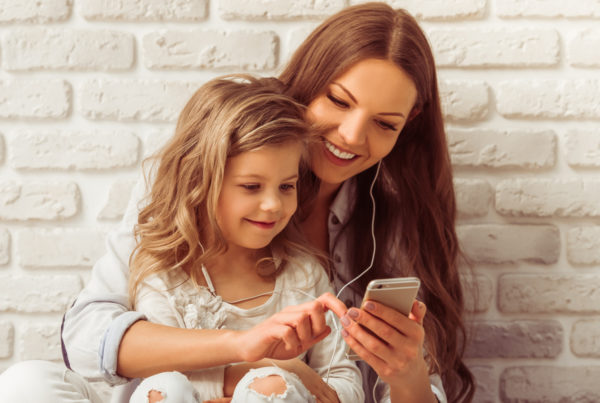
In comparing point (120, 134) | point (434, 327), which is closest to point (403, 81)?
point (434, 327)

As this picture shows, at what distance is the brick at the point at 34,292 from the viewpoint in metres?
1.64

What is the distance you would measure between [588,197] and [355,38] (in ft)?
Result: 2.49

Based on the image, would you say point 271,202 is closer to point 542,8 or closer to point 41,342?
point 41,342

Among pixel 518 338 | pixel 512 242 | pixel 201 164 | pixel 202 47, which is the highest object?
pixel 202 47

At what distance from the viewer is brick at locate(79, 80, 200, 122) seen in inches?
63.6

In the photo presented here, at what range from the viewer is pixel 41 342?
165 centimetres

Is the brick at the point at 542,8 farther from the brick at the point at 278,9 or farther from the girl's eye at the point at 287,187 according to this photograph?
the girl's eye at the point at 287,187

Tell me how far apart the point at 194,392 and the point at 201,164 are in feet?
1.51

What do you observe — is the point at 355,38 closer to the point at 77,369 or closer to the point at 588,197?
the point at 588,197

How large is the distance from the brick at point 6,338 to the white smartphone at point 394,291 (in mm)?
1036

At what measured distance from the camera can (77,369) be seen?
1.28 metres

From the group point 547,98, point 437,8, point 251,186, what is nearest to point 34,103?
point 251,186

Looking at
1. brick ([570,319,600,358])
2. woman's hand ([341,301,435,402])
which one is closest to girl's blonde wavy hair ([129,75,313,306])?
woman's hand ([341,301,435,402])

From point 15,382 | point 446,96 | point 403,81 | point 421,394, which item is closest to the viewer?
point 15,382
